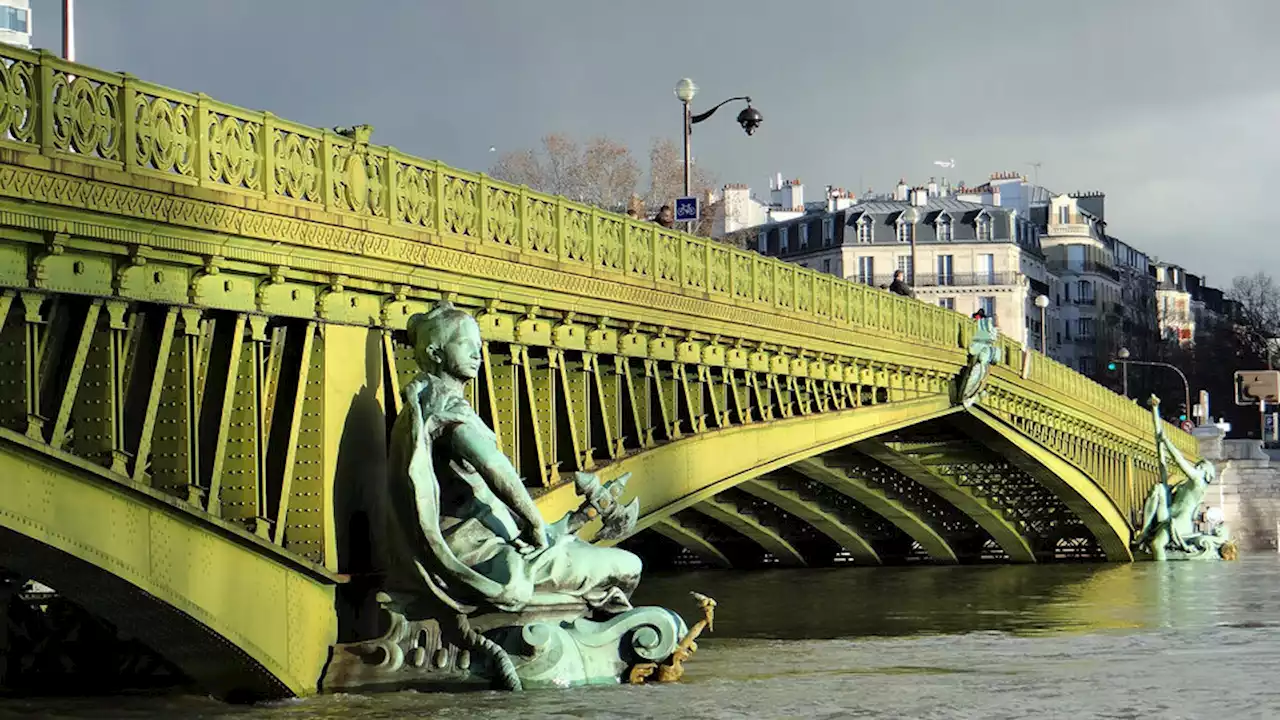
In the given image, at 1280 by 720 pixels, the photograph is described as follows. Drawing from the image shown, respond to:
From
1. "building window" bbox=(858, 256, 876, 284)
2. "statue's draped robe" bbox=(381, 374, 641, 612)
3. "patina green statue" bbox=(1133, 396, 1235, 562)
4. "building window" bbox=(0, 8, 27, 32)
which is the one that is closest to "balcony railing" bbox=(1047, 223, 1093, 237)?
"building window" bbox=(858, 256, 876, 284)

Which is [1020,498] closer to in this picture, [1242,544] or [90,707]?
[1242,544]

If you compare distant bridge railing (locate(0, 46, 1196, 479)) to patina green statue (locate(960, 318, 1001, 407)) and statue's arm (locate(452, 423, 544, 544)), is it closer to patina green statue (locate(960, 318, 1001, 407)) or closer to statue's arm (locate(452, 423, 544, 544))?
Result: statue's arm (locate(452, 423, 544, 544))

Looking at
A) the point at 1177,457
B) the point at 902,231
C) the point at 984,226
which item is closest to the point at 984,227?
the point at 984,226

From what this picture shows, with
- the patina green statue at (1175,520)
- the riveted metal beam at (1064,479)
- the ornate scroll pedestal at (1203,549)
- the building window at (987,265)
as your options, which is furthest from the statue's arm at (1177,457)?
the building window at (987,265)

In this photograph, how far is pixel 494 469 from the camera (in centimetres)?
1905

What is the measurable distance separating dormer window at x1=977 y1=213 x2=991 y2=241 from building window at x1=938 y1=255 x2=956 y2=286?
211cm

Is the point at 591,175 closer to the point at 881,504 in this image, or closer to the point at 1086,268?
the point at 881,504

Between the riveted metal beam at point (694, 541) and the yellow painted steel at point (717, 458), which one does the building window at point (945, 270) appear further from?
the yellow painted steel at point (717, 458)

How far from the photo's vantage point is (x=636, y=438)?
26844 millimetres

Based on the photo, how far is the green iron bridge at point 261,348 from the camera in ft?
52.0

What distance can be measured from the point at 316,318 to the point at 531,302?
14.6ft

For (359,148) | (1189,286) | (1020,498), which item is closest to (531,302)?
(359,148)

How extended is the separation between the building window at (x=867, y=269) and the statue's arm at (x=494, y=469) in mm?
104571

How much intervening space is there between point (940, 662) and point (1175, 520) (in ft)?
132
